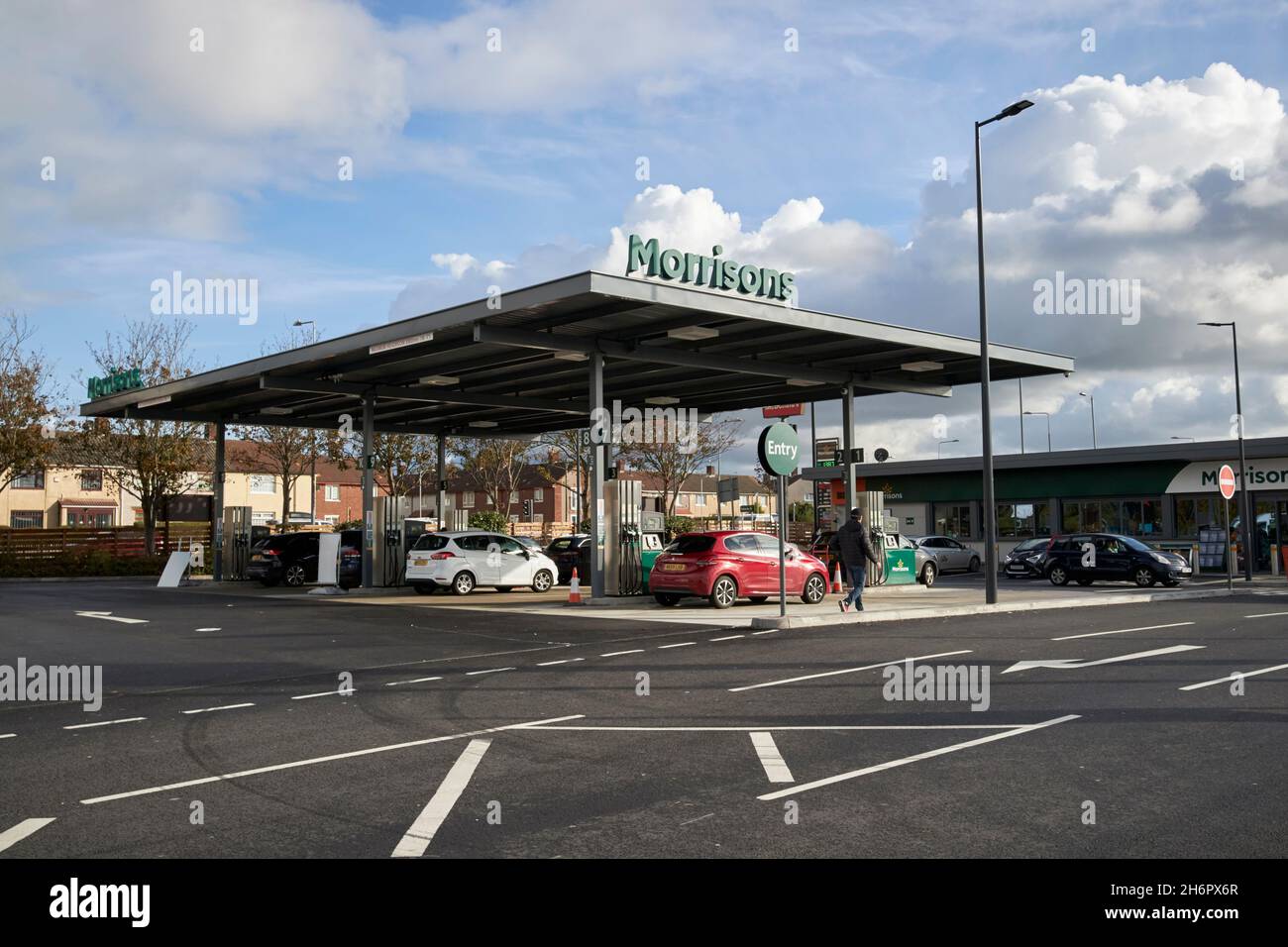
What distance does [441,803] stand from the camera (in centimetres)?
651

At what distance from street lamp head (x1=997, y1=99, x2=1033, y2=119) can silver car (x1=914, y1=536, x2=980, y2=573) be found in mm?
22456

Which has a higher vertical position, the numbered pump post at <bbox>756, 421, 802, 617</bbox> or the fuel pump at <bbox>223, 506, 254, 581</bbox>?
the numbered pump post at <bbox>756, 421, 802, 617</bbox>

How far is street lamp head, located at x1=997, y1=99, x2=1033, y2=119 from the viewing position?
798 inches

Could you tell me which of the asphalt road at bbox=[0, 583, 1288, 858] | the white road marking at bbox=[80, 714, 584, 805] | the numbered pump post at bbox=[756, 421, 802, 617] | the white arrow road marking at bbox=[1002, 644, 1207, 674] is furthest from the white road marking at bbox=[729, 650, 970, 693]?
the numbered pump post at bbox=[756, 421, 802, 617]

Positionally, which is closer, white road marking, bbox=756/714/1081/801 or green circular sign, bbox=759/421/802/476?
white road marking, bbox=756/714/1081/801

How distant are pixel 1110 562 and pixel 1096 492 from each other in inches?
456

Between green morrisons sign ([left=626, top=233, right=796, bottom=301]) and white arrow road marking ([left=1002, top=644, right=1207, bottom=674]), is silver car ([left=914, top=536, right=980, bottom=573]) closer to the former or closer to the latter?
green morrisons sign ([left=626, top=233, right=796, bottom=301])

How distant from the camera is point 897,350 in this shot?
25469 millimetres

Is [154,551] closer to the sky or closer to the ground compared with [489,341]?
closer to the ground

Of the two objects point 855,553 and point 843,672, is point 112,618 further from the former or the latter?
point 843,672

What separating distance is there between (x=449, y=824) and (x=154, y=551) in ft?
138

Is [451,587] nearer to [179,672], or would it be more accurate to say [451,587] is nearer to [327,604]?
[327,604]

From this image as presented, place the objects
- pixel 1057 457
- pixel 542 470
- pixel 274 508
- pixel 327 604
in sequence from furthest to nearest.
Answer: pixel 274 508 → pixel 542 470 → pixel 1057 457 → pixel 327 604
